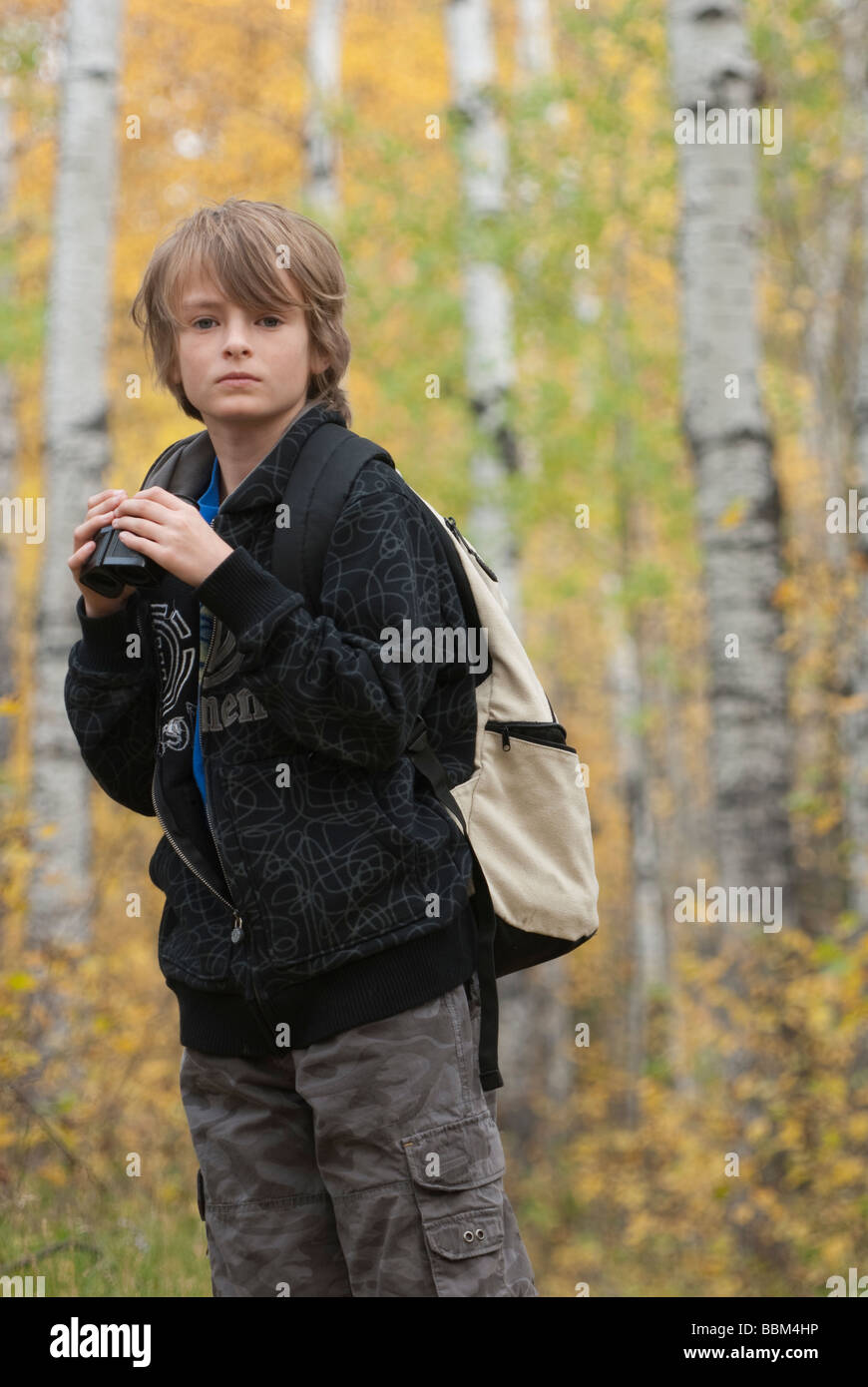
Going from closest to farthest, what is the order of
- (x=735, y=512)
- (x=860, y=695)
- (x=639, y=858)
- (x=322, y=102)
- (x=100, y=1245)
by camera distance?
(x=100, y=1245), (x=860, y=695), (x=735, y=512), (x=322, y=102), (x=639, y=858)

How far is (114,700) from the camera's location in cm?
233

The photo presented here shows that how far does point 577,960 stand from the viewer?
826 inches

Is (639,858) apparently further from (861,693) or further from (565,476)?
(861,693)

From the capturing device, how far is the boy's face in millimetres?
2213

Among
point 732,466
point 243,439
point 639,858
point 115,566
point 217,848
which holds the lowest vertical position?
point 639,858

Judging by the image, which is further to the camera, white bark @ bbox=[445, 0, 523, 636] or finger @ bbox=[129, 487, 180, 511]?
white bark @ bbox=[445, 0, 523, 636]

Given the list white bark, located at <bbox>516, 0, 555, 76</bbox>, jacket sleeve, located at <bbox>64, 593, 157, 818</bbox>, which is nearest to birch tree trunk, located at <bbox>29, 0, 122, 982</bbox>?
jacket sleeve, located at <bbox>64, 593, 157, 818</bbox>

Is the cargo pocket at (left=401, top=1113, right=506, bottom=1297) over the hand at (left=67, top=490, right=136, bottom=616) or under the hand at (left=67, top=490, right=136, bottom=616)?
under

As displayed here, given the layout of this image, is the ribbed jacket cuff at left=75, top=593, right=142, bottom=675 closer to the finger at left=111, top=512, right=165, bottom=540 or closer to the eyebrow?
the finger at left=111, top=512, right=165, bottom=540

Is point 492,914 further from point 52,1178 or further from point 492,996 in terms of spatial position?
point 52,1178

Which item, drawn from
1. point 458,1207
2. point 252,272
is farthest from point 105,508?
Result: point 458,1207

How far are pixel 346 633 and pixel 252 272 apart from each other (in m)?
0.60
